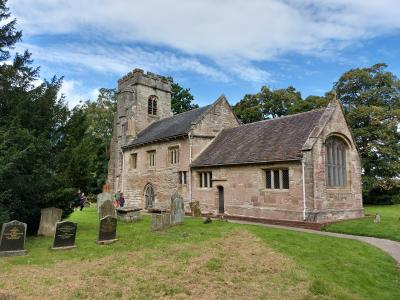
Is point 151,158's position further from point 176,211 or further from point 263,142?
point 176,211

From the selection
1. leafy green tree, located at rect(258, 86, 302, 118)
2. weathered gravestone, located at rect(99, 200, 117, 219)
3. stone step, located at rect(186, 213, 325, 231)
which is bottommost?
stone step, located at rect(186, 213, 325, 231)

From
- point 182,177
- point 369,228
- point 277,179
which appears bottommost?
point 369,228

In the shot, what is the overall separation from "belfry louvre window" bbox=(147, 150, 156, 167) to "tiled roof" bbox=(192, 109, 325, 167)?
6.04 metres

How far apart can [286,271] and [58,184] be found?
10060mm

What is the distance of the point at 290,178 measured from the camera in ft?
60.3

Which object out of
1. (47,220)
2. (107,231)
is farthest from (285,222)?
(47,220)

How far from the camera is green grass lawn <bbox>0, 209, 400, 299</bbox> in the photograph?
25.0 ft

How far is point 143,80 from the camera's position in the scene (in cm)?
3559

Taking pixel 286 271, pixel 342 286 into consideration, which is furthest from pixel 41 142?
pixel 342 286

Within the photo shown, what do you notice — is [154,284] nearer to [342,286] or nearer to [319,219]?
[342,286]

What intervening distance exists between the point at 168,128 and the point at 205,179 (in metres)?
7.86

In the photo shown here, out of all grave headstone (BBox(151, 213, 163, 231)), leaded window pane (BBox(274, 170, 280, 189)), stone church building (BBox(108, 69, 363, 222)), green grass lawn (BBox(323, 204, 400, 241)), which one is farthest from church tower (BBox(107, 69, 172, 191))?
green grass lawn (BBox(323, 204, 400, 241))

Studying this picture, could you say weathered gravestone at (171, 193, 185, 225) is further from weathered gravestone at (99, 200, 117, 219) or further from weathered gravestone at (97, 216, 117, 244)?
weathered gravestone at (97, 216, 117, 244)

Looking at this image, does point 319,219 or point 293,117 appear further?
point 293,117
